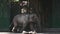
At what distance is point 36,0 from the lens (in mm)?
9195

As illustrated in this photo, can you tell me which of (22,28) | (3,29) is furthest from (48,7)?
(3,29)

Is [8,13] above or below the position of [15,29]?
above

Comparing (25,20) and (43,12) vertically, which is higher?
(43,12)

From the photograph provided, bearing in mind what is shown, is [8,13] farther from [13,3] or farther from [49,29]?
[49,29]

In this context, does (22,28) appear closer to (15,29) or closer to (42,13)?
(15,29)

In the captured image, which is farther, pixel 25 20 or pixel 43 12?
pixel 25 20

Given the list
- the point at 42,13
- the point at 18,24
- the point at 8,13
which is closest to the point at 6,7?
the point at 8,13

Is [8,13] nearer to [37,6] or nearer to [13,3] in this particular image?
[13,3]

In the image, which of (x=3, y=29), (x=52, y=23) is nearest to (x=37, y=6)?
(x=52, y=23)

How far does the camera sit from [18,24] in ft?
31.1

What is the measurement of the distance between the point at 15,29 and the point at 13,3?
1.07 m

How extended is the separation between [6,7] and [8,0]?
0.97 ft

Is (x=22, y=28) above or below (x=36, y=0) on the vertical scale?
below

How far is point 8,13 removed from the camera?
9406 mm
